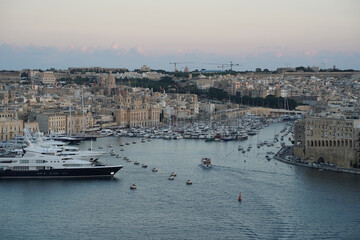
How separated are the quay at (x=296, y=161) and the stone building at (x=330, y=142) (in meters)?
0.19

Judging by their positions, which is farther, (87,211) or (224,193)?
(224,193)

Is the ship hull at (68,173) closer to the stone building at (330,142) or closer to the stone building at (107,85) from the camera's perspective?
the stone building at (330,142)

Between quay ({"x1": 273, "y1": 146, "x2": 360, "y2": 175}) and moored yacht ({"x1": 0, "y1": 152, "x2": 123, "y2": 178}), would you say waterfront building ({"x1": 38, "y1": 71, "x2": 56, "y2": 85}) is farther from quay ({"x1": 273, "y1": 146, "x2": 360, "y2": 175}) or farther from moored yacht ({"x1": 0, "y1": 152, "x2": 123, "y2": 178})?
moored yacht ({"x1": 0, "y1": 152, "x2": 123, "y2": 178})

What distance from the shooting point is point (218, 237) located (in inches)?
424

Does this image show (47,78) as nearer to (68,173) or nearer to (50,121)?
(50,121)

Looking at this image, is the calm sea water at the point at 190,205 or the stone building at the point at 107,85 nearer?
the calm sea water at the point at 190,205

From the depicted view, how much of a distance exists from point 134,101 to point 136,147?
9.81 metres

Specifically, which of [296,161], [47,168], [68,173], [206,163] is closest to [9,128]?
[47,168]

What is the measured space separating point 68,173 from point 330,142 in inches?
255

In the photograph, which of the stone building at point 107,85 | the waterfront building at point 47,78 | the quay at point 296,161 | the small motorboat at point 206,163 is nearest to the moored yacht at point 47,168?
the small motorboat at point 206,163

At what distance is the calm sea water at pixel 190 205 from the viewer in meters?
11.1

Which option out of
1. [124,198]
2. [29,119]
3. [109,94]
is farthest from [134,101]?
[124,198]

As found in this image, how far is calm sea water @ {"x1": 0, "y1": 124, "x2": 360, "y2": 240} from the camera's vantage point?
36.5ft

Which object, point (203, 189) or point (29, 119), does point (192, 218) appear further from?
point (29, 119)
